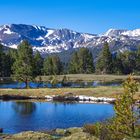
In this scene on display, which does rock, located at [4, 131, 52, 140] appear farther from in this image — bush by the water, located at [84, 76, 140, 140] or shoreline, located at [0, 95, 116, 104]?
shoreline, located at [0, 95, 116, 104]

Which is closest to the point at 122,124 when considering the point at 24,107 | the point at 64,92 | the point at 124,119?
the point at 124,119

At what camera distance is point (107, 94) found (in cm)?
12044

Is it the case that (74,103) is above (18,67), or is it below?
below

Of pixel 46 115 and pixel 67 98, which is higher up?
pixel 67 98

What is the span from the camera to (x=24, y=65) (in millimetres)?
151750

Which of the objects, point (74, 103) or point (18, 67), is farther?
point (18, 67)

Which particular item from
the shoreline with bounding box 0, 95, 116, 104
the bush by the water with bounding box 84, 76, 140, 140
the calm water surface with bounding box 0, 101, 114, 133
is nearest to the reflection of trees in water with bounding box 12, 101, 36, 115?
the calm water surface with bounding box 0, 101, 114, 133

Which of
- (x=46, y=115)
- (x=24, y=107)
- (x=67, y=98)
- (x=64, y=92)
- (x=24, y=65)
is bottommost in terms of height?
(x=46, y=115)

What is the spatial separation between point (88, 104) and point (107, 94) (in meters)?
13.1

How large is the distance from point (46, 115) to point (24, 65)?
64.3 m

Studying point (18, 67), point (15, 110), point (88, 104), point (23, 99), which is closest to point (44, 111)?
point (15, 110)

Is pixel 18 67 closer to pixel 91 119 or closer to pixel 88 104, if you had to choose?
pixel 88 104

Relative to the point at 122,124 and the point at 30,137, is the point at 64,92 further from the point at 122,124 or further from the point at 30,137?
the point at 122,124

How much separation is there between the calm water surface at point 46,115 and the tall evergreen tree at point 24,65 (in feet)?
115
